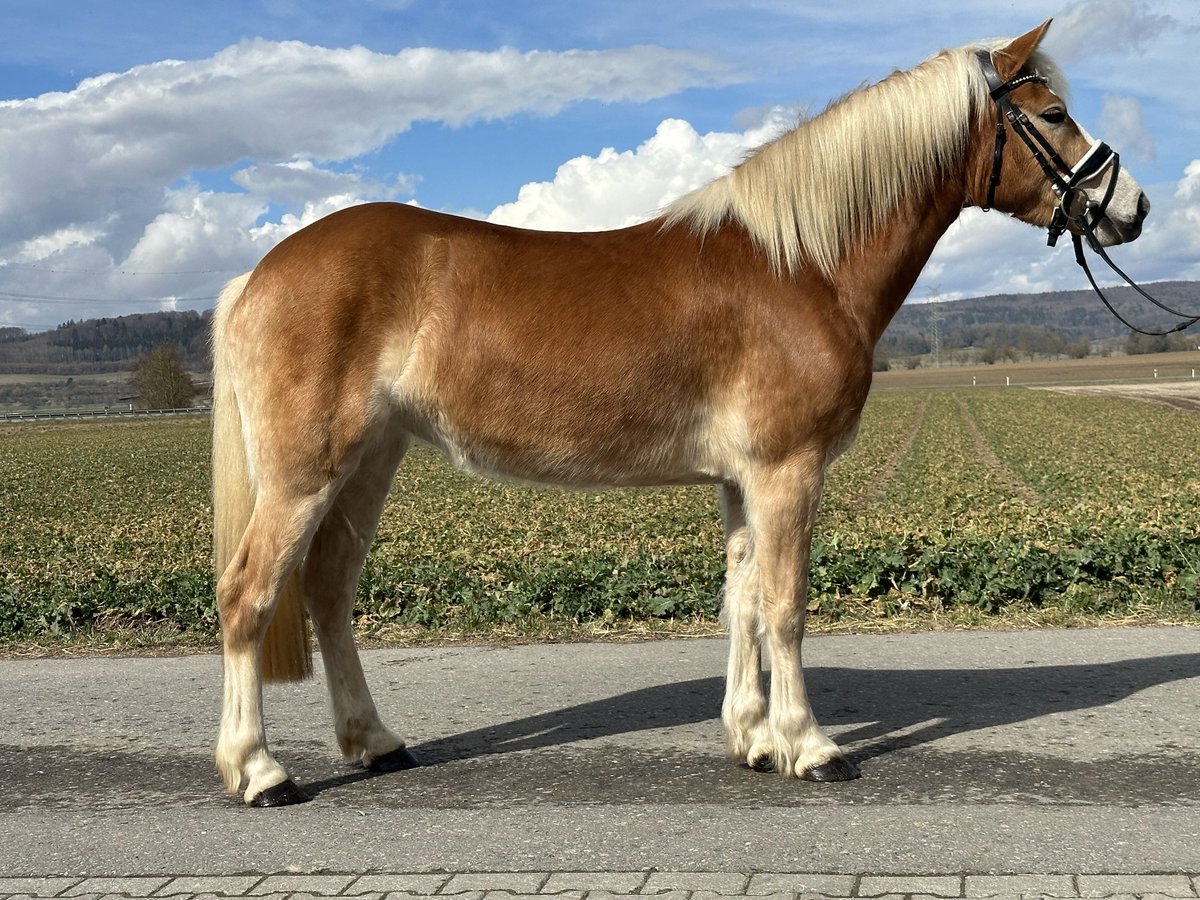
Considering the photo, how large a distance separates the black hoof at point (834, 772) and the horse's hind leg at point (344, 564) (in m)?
1.77

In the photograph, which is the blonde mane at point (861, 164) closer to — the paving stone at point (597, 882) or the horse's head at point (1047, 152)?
the horse's head at point (1047, 152)

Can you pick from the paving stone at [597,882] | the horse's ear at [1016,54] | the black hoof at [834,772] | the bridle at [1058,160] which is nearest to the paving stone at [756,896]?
the paving stone at [597,882]

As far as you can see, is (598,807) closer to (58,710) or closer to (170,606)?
(58,710)

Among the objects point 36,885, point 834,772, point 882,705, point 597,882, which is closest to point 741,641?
point 834,772

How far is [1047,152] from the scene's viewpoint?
16.3ft

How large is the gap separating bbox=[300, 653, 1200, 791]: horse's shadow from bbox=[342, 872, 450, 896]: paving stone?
1.25 metres

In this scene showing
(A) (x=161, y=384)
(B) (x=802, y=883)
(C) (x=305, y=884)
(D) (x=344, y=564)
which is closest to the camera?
(B) (x=802, y=883)

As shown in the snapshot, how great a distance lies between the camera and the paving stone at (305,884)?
357cm

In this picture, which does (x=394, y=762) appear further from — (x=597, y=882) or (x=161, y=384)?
(x=161, y=384)

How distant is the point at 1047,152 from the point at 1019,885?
3046 millimetres

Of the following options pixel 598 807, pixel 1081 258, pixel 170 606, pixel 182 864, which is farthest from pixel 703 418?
pixel 170 606

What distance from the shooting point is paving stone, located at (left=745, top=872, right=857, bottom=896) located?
136 inches

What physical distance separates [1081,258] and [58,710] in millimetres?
5414

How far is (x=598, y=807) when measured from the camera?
14.1 ft
